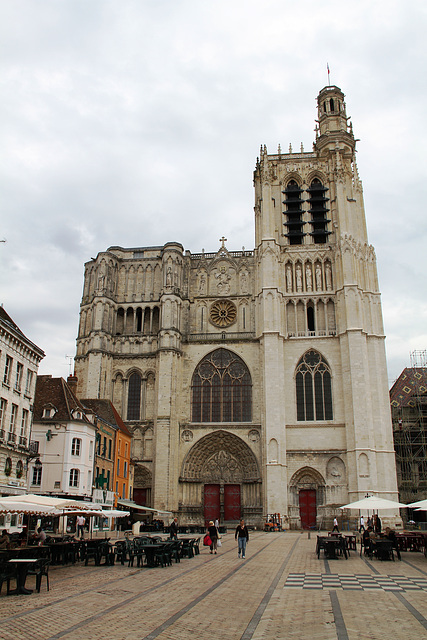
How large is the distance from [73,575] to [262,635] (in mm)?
7686

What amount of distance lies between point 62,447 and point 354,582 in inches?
762

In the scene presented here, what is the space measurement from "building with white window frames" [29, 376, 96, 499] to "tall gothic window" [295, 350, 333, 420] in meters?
15.6

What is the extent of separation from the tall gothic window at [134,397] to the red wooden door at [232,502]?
8.30m

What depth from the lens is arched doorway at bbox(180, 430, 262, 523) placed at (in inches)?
1484

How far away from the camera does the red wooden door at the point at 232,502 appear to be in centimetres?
3803

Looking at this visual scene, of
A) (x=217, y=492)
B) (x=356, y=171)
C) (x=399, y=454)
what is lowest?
(x=217, y=492)

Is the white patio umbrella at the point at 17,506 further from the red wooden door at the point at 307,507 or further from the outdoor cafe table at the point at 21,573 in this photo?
the red wooden door at the point at 307,507

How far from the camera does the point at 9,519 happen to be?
73.8 feet

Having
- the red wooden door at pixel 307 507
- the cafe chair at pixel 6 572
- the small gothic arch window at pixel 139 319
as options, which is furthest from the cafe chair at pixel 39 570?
the small gothic arch window at pixel 139 319

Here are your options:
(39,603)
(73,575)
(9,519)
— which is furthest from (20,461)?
(39,603)

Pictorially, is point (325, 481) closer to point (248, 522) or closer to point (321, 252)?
point (248, 522)

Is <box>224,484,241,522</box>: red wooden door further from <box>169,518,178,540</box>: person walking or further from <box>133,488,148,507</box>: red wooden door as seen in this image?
<box>169,518,178,540</box>: person walking

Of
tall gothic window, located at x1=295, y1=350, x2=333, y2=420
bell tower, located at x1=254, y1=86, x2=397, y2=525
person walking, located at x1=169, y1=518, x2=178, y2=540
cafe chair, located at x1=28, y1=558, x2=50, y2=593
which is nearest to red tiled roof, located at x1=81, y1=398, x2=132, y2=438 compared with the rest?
bell tower, located at x1=254, y1=86, x2=397, y2=525

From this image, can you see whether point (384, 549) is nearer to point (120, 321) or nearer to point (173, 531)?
point (173, 531)
